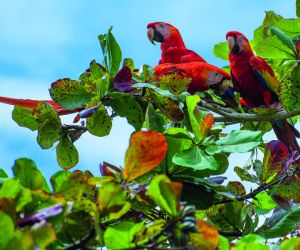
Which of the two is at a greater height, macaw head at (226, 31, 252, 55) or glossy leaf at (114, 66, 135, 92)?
macaw head at (226, 31, 252, 55)

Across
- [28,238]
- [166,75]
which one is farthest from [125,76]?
[28,238]

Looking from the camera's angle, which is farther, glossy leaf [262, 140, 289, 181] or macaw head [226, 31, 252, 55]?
macaw head [226, 31, 252, 55]

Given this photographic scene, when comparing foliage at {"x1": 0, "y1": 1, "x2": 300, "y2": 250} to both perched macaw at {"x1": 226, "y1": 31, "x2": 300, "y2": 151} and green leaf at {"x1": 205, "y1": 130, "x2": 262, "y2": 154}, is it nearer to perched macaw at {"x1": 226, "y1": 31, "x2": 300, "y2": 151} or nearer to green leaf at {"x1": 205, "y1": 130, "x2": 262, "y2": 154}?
green leaf at {"x1": 205, "y1": 130, "x2": 262, "y2": 154}

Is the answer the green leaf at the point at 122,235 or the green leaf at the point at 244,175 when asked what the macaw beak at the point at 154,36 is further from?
the green leaf at the point at 122,235

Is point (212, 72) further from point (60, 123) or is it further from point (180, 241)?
point (180, 241)

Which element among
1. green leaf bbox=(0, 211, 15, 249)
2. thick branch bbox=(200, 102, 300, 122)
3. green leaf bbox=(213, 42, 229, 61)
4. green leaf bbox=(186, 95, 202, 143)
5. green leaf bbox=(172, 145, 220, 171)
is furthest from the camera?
green leaf bbox=(213, 42, 229, 61)

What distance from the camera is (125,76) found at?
3.84 feet

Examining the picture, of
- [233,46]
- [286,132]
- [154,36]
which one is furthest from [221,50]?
[154,36]

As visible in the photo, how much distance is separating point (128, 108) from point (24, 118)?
0.26 meters

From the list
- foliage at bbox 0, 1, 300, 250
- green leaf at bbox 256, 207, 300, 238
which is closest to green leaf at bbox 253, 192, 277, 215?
foliage at bbox 0, 1, 300, 250

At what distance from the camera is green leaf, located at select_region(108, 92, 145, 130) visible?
1170 mm

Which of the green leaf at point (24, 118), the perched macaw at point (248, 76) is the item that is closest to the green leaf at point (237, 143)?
the green leaf at point (24, 118)

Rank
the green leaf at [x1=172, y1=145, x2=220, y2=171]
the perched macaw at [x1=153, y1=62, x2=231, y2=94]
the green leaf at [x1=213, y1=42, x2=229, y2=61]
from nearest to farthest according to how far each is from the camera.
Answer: the green leaf at [x1=172, y1=145, x2=220, y2=171]
the perched macaw at [x1=153, y1=62, x2=231, y2=94]
the green leaf at [x1=213, y1=42, x2=229, y2=61]

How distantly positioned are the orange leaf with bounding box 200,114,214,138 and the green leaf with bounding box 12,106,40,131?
16.7 inches
